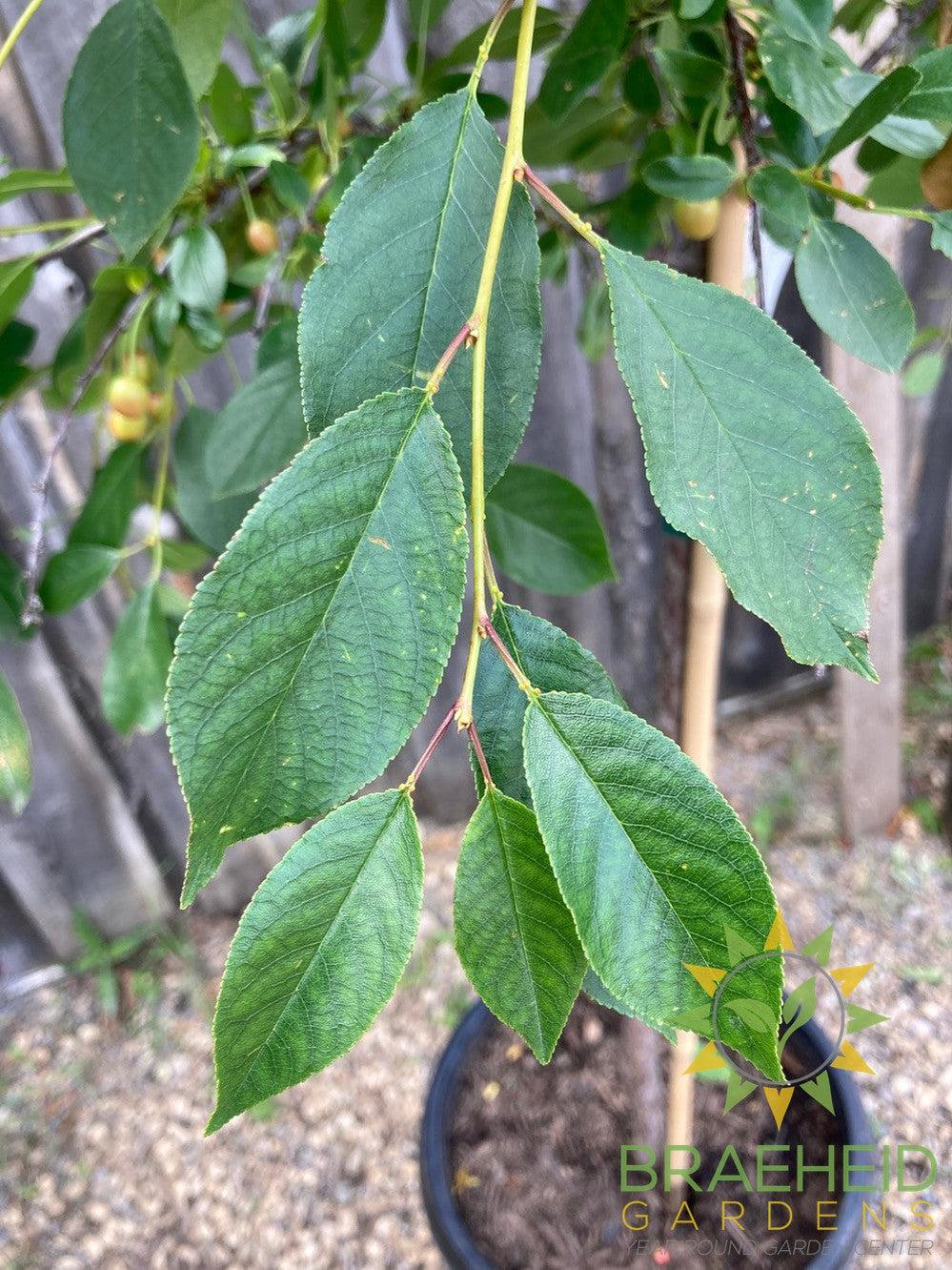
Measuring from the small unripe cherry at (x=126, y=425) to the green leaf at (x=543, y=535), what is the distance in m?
0.27

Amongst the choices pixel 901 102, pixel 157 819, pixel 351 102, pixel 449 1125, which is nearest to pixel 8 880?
pixel 157 819

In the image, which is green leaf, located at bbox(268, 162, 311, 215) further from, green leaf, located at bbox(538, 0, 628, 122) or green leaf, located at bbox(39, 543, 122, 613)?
green leaf, located at bbox(39, 543, 122, 613)

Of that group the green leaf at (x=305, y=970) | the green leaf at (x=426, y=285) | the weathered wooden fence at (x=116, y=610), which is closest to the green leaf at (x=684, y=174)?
the green leaf at (x=426, y=285)

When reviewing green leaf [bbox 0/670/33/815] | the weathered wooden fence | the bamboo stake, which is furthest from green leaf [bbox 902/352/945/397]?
green leaf [bbox 0/670/33/815]

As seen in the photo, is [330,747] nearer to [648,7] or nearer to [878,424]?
[648,7]

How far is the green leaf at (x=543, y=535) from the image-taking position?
0.51m

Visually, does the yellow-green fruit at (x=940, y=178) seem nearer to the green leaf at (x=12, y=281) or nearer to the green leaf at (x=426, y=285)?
the green leaf at (x=426, y=285)

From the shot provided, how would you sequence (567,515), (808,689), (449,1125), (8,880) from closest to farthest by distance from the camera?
(567,515) < (449,1125) < (8,880) < (808,689)

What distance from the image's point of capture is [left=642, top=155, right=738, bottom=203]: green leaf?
38 cm

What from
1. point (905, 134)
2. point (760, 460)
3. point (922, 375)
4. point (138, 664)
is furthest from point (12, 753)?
point (922, 375)

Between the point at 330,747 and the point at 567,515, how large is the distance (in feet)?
0.99

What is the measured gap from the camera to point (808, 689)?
1616 millimetres

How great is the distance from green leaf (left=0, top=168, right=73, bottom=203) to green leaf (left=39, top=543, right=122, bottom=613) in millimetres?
232

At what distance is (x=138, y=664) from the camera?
0.62 metres
